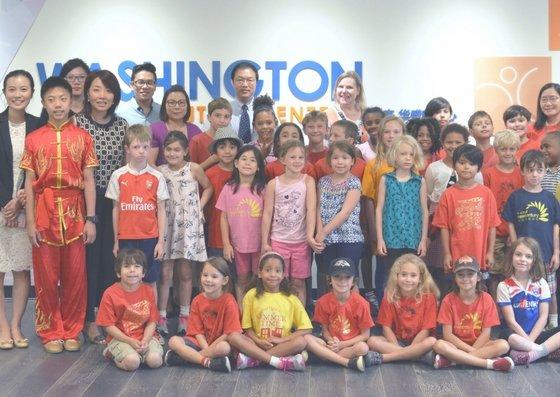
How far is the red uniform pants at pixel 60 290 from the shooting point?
195 inches

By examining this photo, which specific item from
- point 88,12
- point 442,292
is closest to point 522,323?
point 442,292

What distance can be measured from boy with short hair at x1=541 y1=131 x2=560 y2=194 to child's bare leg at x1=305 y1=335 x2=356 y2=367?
1.75 m

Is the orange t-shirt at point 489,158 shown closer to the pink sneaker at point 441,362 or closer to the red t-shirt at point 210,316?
the pink sneaker at point 441,362

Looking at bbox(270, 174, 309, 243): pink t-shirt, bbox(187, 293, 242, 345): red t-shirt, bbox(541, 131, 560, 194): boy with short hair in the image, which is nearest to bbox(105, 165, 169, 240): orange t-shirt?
bbox(187, 293, 242, 345): red t-shirt

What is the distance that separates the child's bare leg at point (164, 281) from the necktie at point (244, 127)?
0.99 metres

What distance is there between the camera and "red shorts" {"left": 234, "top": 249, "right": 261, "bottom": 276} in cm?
530

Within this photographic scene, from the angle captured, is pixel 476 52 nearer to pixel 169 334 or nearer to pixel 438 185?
pixel 438 185

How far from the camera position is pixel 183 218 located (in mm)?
5312

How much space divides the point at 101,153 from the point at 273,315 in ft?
4.71

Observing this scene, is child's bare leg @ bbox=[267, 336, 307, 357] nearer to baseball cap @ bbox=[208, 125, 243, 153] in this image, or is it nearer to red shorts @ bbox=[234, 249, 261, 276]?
red shorts @ bbox=[234, 249, 261, 276]

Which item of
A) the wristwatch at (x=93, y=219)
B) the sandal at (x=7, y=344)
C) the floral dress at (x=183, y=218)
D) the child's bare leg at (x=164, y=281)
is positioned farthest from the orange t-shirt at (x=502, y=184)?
the sandal at (x=7, y=344)

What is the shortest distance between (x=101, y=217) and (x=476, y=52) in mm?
3187

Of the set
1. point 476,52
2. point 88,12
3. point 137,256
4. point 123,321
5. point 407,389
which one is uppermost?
point 88,12

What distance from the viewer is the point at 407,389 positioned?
169 inches
